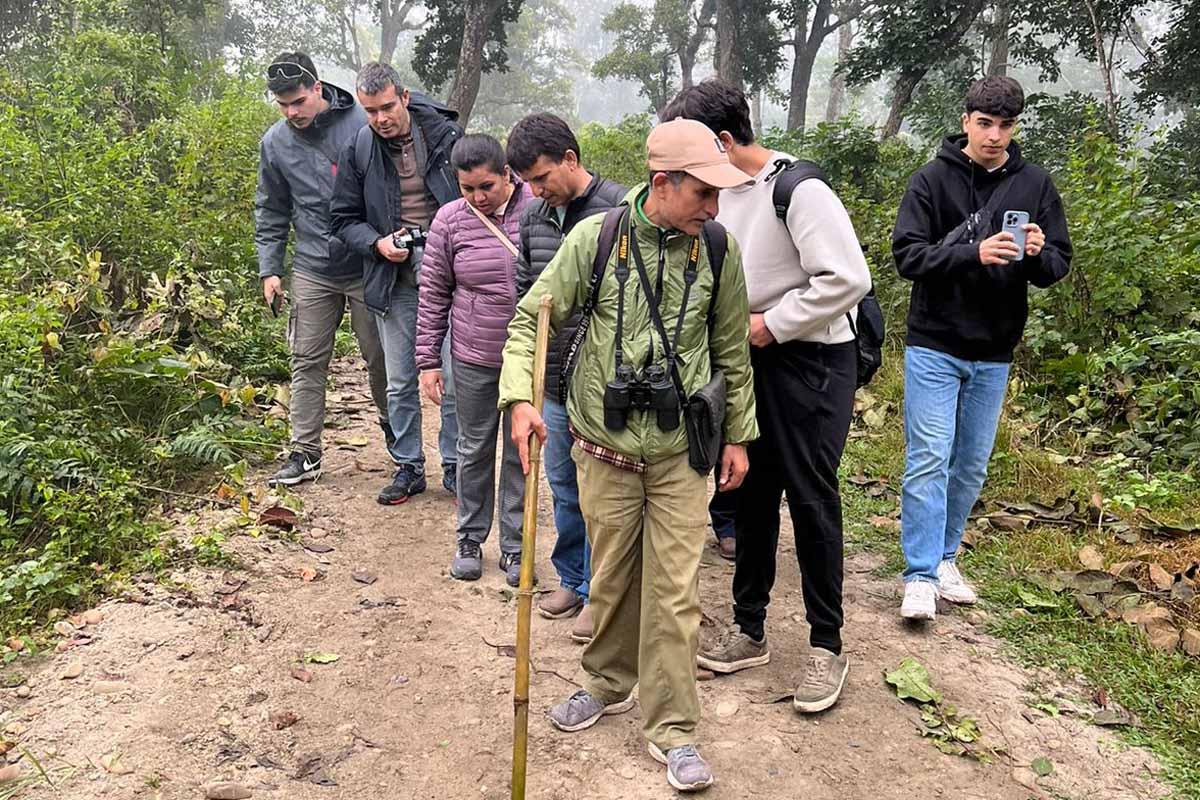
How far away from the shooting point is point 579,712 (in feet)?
10.2

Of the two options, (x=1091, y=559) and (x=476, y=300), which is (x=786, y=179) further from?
(x=1091, y=559)

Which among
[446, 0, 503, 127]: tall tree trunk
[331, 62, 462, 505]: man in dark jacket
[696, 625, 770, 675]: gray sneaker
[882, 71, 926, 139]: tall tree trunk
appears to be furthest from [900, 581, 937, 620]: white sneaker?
[446, 0, 503, 127]: tall tree trunk

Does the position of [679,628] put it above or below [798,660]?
above

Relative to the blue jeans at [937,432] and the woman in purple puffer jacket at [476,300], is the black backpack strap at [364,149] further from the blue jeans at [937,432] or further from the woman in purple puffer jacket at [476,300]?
the blue jeans at [937,432]

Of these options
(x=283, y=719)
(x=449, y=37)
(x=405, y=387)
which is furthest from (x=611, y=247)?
(x=449, y=37)

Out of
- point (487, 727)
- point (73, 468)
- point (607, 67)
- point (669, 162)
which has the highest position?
point (607, 67)

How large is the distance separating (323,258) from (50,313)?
146cm

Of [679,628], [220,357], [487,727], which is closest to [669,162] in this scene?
[679,628]

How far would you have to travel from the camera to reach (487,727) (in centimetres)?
321

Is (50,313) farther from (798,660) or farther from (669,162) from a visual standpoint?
(798,660)

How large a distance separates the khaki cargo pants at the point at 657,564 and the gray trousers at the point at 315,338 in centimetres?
274

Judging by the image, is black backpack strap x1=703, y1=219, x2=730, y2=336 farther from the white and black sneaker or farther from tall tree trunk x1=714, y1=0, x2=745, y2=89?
tall tree trunk x1=714, y1=0, x2=745, y2=89

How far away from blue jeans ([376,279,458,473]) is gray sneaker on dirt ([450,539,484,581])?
803 millimetres

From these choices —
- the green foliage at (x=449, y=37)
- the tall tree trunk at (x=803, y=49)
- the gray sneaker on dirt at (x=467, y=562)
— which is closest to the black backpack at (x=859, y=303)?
the gray sneaker on dirt at (x=467, y=562)
